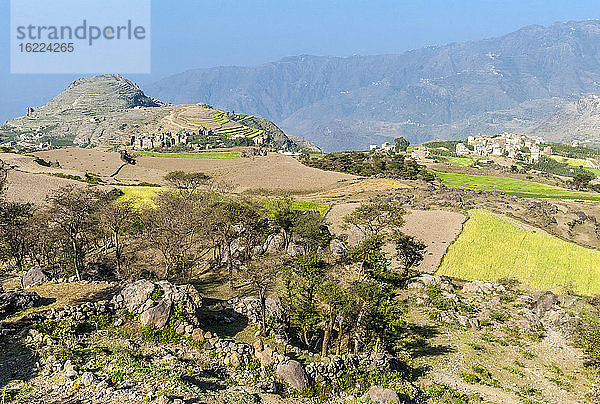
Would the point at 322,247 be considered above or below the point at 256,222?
below

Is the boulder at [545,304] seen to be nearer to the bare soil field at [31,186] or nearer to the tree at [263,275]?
the tree at [263,275]

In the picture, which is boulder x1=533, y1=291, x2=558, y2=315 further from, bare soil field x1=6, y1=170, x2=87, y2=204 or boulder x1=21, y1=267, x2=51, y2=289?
bare soil field x1=6, y1=170, x2=87, y2=204

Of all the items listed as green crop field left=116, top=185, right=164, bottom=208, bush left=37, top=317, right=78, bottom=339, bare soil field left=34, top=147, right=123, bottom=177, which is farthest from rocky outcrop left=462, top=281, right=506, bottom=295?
bare soil field left=34, top=147, right=123, bottom=177

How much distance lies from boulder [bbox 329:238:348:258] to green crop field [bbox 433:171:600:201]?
6984cm

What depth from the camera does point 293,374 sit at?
1942cm

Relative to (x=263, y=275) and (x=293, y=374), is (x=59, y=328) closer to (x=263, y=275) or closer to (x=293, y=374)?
(x=263, y=275)

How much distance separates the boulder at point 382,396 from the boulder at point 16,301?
2070 cm

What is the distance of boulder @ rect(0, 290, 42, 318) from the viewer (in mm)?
22062

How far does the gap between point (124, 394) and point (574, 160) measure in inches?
9040

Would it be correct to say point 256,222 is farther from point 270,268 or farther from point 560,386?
point 560,386

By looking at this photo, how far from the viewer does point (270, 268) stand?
2425 centimetres

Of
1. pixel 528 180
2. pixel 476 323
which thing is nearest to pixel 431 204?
pixel 476 323

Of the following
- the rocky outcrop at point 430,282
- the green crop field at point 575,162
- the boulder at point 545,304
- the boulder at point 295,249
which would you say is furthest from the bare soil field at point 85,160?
the green crop field at point 575,162

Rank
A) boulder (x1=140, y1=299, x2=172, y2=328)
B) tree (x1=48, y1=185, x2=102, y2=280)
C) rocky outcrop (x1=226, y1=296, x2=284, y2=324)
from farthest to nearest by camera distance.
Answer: tree (x1=48, y1=185, x2=102, y2=280) < rocky outcrop (x1=226, y1=296, x2=284, y2=324) < boulder (x1=140, y1=299, x2=172, y2=328)
